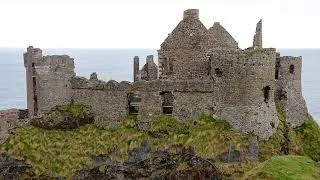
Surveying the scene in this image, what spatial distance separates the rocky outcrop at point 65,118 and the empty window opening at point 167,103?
20.8 ft

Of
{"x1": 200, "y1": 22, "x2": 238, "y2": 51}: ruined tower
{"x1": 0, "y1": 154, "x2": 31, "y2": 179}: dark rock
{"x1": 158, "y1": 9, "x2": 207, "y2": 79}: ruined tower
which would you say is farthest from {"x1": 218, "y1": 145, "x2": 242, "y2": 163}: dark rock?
{"x1": 0, "y1": 154, "x2": 31, "y2": 179}: dark rock

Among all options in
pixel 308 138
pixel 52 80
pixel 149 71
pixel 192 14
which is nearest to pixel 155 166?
pixel 149 71

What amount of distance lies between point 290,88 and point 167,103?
32.8ft

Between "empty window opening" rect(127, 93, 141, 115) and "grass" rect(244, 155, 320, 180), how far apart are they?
13062mm

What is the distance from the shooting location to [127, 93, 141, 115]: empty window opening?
4353 cm

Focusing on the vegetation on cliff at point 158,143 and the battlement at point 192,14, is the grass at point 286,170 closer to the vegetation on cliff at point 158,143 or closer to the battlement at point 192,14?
the vegetation on cliff at point 158,143

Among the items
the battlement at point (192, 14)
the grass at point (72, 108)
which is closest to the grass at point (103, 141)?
the grass at point (72, 108)

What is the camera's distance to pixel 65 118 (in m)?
44.6

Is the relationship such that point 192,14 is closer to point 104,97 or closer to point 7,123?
point 104,97

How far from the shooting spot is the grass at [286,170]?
31.2 metres

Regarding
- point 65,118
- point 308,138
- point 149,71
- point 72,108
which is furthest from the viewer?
point 149,71

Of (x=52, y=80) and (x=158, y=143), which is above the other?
(x=52, y=80)

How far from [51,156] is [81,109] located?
4794mm

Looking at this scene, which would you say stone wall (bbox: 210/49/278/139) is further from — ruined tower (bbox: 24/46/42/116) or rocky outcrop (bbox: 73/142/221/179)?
ruined tower (bbox: 24/46/42/116)
